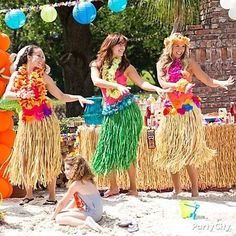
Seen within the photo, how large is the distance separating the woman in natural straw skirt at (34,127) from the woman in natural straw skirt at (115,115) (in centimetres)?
27

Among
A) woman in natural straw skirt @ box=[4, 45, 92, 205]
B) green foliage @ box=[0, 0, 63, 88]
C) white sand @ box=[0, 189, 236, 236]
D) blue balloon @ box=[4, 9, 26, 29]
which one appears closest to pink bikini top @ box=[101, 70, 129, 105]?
woman in natural straw skirt @ box=[4, 45, 92, 205]

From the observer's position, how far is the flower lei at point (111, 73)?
5.35 m

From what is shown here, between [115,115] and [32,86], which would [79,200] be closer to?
[115,115]

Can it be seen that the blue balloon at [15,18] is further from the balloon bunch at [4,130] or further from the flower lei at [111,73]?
the flower lei at [111,73]

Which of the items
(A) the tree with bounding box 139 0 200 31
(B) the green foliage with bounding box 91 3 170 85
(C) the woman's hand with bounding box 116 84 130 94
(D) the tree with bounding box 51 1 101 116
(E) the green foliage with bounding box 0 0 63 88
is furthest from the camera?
(B) the green foliage with bounding box 91 3 170 85

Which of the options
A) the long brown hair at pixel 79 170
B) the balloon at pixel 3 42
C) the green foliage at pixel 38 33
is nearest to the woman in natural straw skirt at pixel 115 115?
the long brown hair at pixel 79 170

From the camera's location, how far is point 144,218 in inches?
178

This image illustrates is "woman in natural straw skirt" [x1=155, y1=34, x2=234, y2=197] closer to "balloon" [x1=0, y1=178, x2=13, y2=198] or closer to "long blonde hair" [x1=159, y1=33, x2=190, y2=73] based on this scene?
"long blonde hair" [x1=159, y1=33, x2=190, y2=73]

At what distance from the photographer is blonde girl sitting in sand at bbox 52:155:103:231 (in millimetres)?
4379

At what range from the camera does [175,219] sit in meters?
4.48

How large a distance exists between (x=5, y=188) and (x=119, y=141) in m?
1.26

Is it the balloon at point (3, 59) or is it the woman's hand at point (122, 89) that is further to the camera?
the balloon at point (3, 59)

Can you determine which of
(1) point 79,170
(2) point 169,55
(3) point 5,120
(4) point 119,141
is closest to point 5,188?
(3) point 5,120

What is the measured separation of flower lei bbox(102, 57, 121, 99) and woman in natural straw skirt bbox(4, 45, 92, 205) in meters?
0.26
